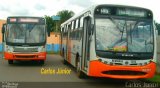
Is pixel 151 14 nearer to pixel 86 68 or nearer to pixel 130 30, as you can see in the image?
pixel 130 30

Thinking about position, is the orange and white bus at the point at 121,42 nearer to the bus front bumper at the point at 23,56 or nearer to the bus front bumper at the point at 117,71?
the bus front bumper at the point at 117,71

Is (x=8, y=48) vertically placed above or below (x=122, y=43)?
below

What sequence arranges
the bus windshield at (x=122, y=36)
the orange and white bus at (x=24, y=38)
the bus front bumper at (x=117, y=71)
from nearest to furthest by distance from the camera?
the bus front bumper at (x=117, y=71) < the bus windshield at (x=122, y=36) < the orange and white bus at (x=24, y=38)

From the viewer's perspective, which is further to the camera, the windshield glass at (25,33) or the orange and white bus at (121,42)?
the windshield glass at (25,33)

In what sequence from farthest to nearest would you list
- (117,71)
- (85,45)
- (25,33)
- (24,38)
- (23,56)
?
(25,33) < (24,38) < (23,56) < (85,45) < (117,71)

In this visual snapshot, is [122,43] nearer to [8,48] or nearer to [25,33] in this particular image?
[25,33]

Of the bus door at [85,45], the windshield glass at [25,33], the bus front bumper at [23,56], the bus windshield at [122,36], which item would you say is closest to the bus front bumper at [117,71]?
the bus windshield at [122,36]

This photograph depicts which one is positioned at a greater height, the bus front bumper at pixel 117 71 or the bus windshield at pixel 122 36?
the bus windshield at pixel 122 36

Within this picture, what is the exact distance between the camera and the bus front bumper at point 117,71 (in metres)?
14.2

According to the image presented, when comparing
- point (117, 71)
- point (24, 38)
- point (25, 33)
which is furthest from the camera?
point (25, 33)

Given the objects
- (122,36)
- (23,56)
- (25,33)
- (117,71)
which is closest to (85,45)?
(122,36)

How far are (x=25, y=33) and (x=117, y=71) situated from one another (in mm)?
10926

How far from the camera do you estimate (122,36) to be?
14.4 m

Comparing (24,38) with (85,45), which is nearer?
(85,45)
